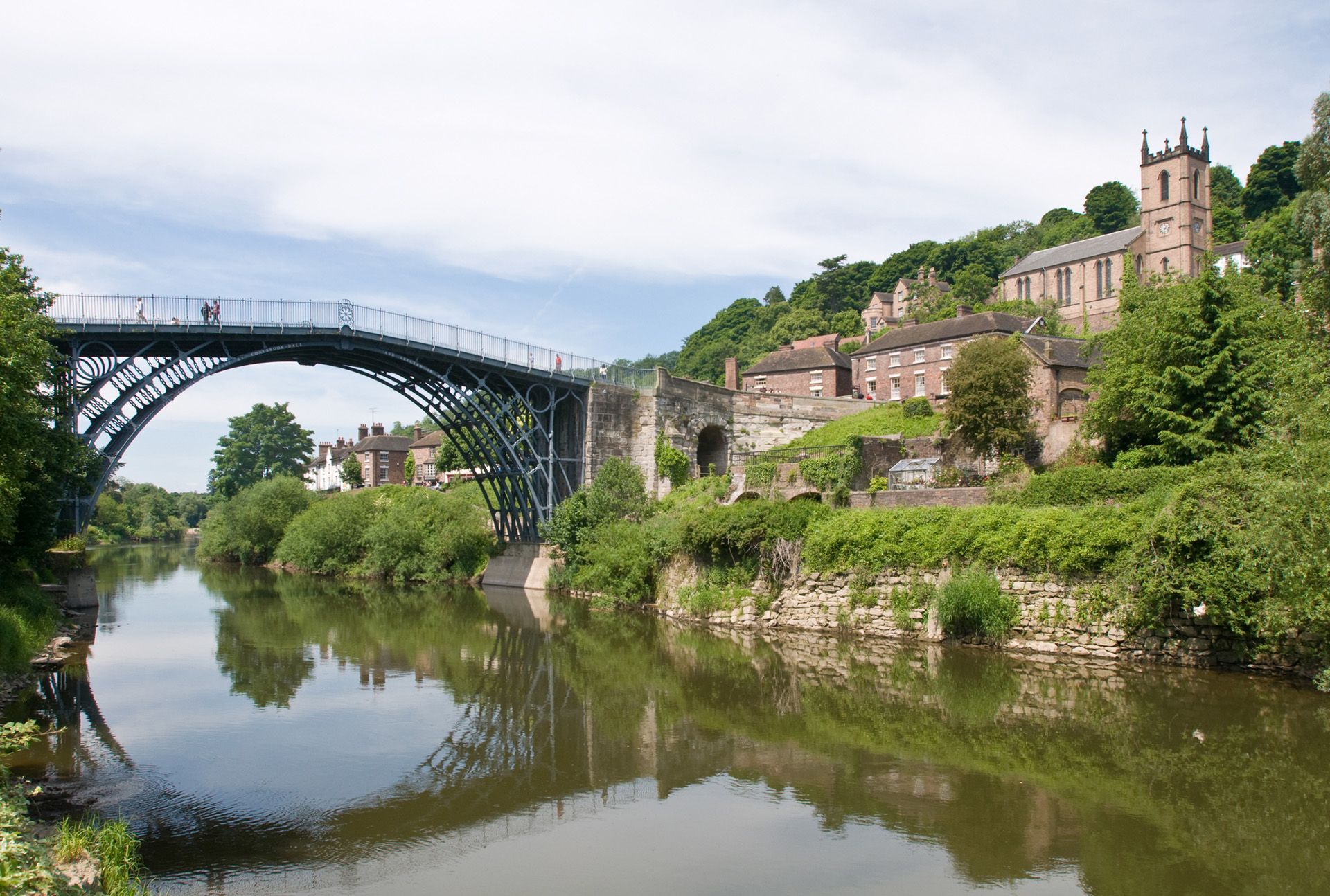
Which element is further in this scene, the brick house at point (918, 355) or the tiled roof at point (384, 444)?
the tiled roof at point (384, 444)

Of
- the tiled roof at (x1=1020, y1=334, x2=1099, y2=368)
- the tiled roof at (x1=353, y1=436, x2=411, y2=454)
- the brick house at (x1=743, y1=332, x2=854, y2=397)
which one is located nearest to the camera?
the tiled roof at (x1=1020, y1=334, x2=1099, y2=368)

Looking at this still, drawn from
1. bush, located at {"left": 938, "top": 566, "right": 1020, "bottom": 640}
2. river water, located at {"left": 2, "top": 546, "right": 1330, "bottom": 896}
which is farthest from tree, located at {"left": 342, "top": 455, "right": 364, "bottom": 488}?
bush, located at {"left": 938, "top": 566, "right": 1020, "bottom": 640}

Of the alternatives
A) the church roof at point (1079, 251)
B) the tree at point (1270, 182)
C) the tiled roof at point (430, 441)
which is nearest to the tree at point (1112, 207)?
the tree at point (1270, 182)

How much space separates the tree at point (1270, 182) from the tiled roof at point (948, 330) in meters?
36.9

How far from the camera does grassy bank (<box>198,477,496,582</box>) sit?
1783 inches

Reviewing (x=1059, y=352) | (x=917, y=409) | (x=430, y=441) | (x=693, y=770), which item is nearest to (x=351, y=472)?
(x=430, y=441)

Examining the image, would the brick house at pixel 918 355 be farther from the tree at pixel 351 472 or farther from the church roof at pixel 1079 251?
the tree at pixel 351 472

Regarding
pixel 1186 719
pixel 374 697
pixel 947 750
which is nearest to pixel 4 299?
pixel 374 697

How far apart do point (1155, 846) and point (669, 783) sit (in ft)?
20.6

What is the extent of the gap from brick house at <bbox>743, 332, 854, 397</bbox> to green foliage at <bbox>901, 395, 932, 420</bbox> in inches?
441

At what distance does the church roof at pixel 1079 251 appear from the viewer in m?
66.1

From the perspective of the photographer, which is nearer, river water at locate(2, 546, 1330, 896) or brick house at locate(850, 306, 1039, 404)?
river water at locate(2, 546, 1330, 896)

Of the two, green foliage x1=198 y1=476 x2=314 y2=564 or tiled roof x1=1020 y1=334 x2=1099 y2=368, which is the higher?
tiled roof x1=1020 y1=334 x2=1099 y2=368

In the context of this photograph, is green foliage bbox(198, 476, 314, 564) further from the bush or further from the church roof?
the church roof
